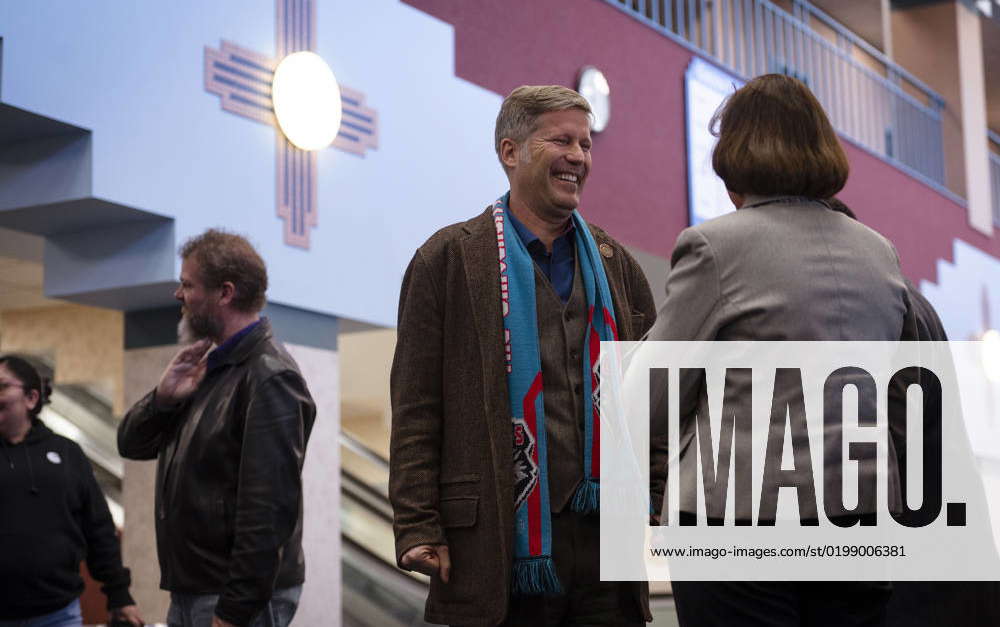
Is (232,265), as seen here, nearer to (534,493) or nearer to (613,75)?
(534,493)

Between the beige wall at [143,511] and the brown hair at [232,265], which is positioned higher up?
the brown hair at [232,265]

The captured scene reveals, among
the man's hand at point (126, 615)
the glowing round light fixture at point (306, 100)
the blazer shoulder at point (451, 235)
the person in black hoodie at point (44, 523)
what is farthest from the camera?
the glowing round light fixture at point (306, 100)

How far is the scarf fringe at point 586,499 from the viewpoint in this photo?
7.75 ft

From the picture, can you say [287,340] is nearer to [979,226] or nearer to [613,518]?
[613,518]

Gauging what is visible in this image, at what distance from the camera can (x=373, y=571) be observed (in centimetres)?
778

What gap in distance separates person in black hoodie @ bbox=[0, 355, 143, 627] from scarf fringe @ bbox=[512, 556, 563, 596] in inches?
86.3

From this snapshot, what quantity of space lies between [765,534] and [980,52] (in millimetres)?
14007

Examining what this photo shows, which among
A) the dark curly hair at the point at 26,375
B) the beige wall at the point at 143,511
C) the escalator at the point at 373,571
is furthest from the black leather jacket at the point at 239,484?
the escalator at the point at 373,571

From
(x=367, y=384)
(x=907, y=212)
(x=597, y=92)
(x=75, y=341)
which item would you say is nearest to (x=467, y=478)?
(x=597, y=92)

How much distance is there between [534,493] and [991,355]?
38.4 ft

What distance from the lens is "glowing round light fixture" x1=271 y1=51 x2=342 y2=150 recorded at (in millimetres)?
5754

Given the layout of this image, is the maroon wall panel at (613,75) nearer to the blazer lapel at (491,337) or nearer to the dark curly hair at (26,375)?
the dark curly hair at (26,375)

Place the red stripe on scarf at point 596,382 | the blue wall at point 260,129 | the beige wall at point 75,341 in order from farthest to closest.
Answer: the beige wall at point 75,341 < the blue wall at point 260,129 < the red stripe on scarf at point 596,382

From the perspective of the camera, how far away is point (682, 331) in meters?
1.94
